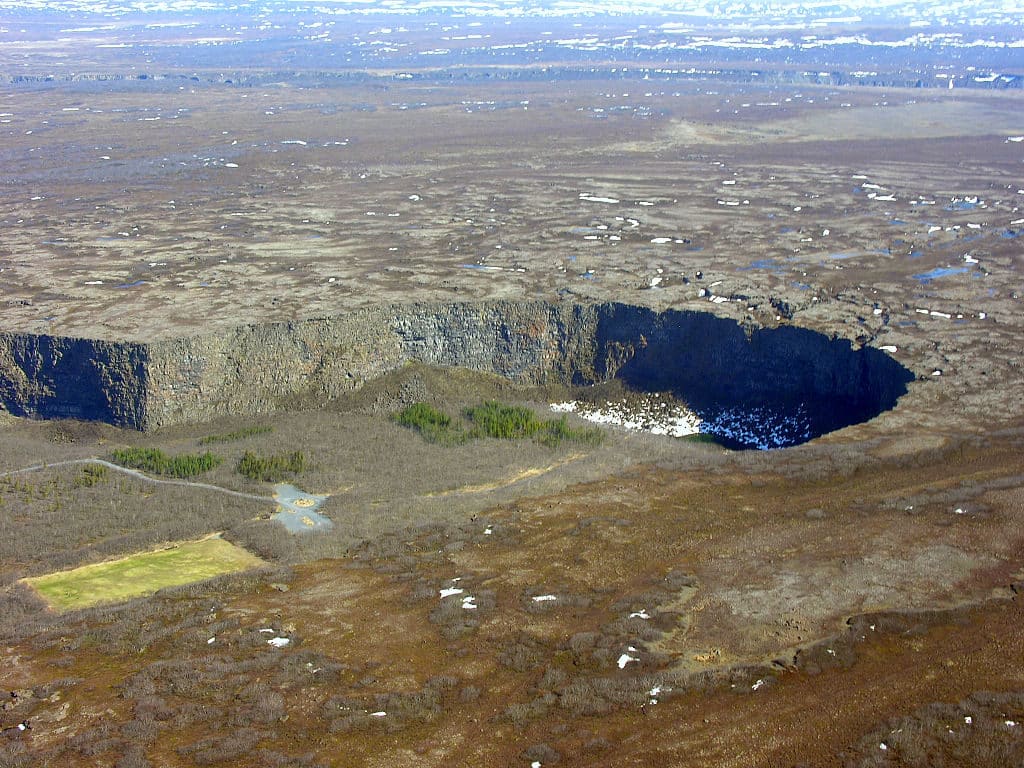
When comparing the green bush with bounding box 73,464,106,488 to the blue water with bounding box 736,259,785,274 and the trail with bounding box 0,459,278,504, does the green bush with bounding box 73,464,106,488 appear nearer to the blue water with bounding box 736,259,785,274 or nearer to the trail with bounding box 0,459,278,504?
the trail with bounding box 0,459,278,504

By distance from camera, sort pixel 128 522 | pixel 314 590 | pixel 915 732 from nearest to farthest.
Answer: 1. pixel 915 732
2. pixel 314 590
3. pixel 128 522

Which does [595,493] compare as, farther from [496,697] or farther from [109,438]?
[109,438]

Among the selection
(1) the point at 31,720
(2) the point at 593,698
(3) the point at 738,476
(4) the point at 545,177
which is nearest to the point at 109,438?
(1) the point at 31,720

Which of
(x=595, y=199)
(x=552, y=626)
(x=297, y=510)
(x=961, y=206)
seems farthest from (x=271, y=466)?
(x=961, y=206)

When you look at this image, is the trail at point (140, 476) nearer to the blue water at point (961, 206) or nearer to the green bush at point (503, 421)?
the green bush at point (503, 421)

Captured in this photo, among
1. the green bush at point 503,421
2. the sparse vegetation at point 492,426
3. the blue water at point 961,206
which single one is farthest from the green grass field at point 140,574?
the blue water at point 961,206

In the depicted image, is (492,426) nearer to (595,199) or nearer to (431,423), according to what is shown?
(431,423)
